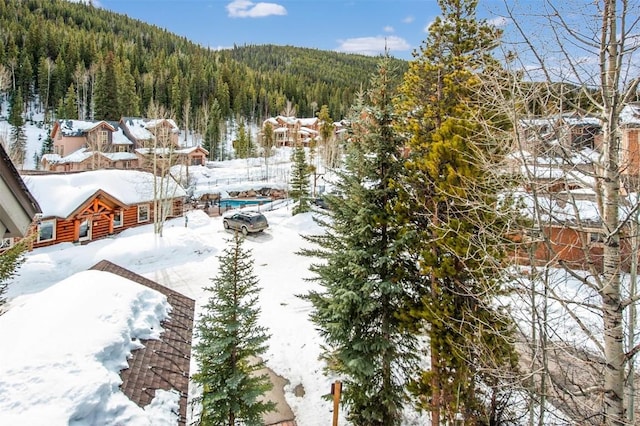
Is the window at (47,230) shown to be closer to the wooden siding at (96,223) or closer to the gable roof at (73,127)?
the wooden siding at (96,223)

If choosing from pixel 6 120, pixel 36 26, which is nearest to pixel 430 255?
pixel 6 120

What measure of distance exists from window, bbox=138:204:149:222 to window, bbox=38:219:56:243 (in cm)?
537

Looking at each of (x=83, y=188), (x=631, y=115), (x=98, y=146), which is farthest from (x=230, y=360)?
(x=98, y=146)

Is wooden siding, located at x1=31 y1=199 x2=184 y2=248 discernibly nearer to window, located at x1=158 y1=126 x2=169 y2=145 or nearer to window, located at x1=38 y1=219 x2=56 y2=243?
window, located at x1=38 y1=219 x2=56 y2=243

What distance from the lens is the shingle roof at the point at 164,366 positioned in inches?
226

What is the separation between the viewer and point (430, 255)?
7.37 meters

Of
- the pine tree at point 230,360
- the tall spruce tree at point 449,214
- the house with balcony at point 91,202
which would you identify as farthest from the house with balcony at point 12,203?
the house with balcony at point 91,202

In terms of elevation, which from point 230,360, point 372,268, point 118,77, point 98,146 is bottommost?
point 230,360

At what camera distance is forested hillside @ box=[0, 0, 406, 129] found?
5762cm

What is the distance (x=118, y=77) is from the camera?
5766 centimetres

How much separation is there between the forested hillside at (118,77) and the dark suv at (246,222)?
2070 cm

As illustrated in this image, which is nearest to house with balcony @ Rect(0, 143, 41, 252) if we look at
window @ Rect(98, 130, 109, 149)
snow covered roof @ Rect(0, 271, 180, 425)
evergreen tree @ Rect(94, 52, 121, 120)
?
snow covered roof @ Rect(0, 271, 180, 425)

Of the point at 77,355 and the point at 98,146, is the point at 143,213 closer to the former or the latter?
the point at 98,146

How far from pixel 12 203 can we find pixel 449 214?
6966 mm
